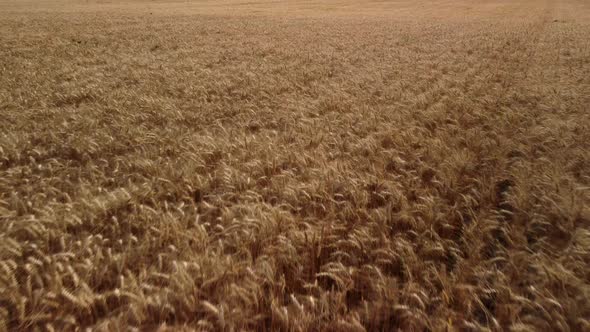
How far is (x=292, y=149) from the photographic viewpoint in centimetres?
434

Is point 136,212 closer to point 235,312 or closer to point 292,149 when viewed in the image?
point 235,312

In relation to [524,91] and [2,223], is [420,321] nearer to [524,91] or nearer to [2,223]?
[2,223]

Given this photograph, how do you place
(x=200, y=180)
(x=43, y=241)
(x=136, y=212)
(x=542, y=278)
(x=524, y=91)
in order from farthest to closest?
(x=524, y=91), (x=200, y=180), (x=136, y=212), (x=43, y=241), (x=542, y=278)

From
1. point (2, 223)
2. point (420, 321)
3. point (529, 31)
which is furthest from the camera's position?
point (529, 31)

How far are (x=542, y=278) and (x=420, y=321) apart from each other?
86 centimetres

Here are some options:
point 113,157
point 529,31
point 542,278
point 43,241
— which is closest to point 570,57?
point 529,31

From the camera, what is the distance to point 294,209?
10.2 feet

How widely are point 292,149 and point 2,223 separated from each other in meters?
2.71

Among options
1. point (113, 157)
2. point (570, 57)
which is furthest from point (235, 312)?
point (570, 57)

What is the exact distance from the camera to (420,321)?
1976 mm

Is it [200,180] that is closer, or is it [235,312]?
[235,312]

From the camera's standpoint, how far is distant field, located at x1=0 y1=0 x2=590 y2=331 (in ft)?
6.77

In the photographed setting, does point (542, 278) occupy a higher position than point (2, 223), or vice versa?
point (2, 223)

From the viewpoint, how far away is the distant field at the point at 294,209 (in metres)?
2.06
